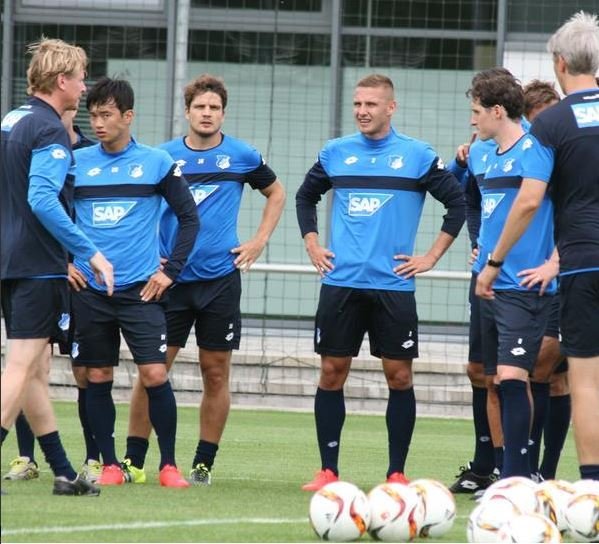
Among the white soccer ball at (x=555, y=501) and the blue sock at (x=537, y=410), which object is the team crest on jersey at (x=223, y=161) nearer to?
the blue sock at (x=537, y=410)

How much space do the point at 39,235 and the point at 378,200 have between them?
228 centimetres

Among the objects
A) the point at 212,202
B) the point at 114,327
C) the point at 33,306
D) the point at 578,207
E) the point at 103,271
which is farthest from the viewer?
the point at 212,202

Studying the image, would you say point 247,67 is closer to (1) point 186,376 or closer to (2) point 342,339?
(1) point 186,376

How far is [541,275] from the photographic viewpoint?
8211 millimetres

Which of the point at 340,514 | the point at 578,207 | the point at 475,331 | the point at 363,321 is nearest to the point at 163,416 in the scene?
the point at 363,321

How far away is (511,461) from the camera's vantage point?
814 centimetres

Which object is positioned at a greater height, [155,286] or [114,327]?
[155,286]

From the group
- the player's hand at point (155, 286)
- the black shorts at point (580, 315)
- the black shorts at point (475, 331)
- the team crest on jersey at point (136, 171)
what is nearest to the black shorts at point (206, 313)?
the player's hand at point (155, 286)

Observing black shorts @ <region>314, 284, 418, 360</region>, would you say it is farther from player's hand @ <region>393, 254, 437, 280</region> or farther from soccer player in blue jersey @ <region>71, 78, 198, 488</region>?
soccer player in blue jersey @ <region>71, 78, 198, 488</region>

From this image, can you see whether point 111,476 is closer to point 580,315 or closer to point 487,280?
point 487,280

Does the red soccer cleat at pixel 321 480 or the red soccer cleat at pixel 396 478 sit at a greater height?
the red soccer cleat at pixel 396 478

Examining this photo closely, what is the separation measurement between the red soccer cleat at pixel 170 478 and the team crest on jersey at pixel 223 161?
5.93 feet

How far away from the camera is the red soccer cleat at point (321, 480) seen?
887 cm

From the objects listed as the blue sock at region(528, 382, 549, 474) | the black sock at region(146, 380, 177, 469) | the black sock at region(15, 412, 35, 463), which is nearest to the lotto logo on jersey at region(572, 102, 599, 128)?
the blue sock at region(528, 382, 549, 474)
